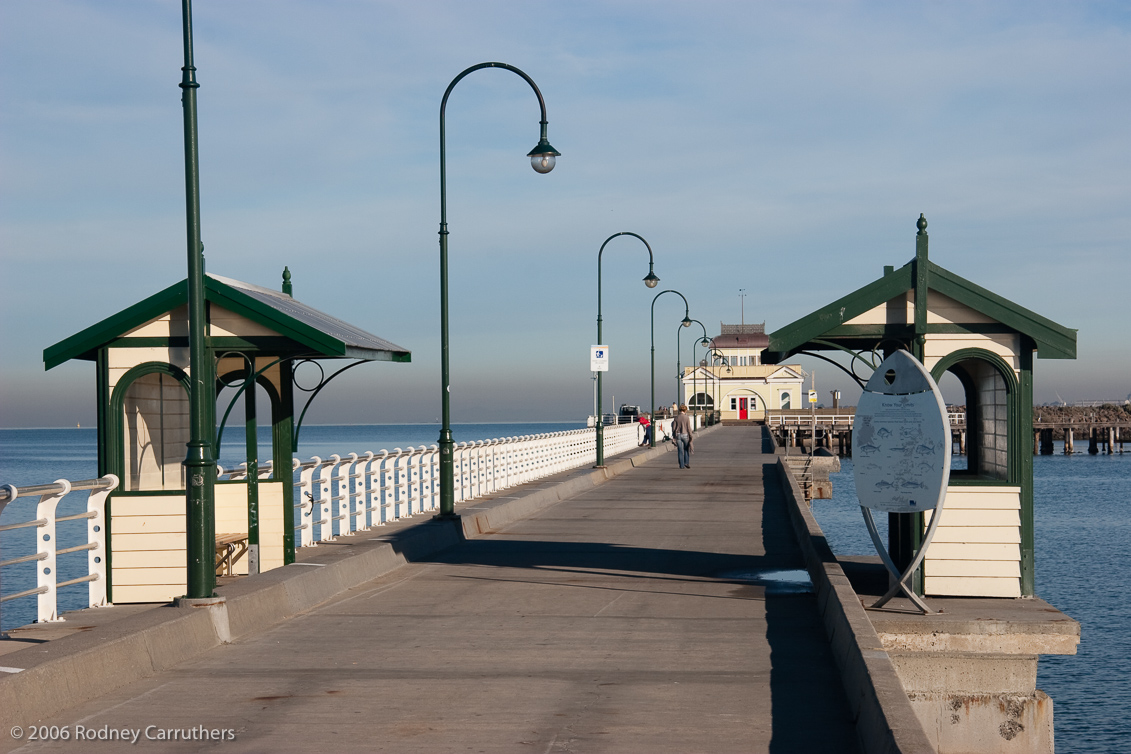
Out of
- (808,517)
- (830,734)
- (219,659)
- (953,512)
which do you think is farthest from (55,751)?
(808,517)

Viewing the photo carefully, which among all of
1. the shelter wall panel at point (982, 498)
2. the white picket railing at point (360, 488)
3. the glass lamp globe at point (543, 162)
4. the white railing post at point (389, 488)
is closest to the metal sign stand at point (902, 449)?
the shelter wall panel at point (982, 498)

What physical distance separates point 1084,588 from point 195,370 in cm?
2528

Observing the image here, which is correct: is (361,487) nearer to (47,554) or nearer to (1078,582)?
(47,554)

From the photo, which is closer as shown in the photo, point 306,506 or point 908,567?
point 908,567

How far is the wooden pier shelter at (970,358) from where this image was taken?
11656 mm

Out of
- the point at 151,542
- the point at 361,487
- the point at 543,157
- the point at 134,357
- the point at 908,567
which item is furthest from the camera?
the point at 543,157

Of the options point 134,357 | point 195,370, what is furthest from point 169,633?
point 134,357

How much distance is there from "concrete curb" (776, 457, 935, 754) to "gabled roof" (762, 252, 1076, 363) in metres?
2.46

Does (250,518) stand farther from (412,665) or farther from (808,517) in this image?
(808,517)

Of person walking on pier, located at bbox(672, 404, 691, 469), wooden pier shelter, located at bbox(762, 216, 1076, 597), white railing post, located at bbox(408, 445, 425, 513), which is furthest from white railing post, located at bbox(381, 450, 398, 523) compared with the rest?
person walking on pier, located at bbox(672, 404, 691, 469)

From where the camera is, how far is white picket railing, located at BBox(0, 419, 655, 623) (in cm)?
987

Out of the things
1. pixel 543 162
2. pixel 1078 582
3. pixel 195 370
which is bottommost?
pixel 1078 582

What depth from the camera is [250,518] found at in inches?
515

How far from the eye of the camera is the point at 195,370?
952cm
